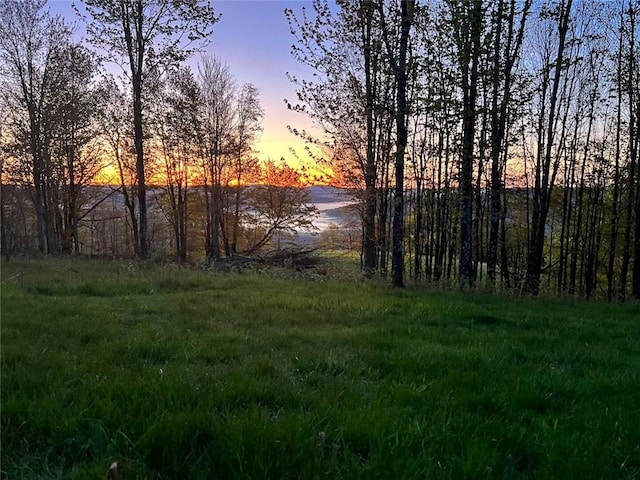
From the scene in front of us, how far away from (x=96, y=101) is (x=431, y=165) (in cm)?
1750

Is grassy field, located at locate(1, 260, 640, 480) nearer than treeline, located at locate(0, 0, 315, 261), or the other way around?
grassy field, located at locate(1, 260, 640, 480)

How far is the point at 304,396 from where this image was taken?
3176 mm

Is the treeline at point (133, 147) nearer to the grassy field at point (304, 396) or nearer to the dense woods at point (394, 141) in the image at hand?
the dense woods at point (394, 141)

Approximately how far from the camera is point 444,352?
15.3ft

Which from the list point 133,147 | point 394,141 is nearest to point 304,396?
point 394,141

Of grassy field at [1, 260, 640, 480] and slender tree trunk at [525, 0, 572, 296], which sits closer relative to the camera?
grassy field at [1, 260, 640, 480]

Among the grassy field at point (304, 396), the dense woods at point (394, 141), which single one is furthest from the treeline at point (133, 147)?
the grassy field at point (304, 396)

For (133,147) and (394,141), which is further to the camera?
(133,147)

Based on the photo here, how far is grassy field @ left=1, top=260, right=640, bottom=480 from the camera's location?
7.66 ft

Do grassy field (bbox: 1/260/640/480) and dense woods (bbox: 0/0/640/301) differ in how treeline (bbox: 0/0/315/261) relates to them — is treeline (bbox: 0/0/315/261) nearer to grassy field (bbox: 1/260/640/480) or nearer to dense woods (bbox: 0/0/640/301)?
dense woods (bbox: 0/0/640/301)

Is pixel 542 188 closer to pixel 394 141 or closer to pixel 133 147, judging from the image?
pixel 394 141

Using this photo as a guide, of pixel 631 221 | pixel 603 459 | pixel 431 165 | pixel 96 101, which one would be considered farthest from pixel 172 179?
pixel 603 459

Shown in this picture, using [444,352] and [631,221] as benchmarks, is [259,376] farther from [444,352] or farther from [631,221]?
[631,221]

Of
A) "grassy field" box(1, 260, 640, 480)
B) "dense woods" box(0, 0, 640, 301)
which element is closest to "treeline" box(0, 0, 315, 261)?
"dense woods" box(0, 0, 640, 301)
